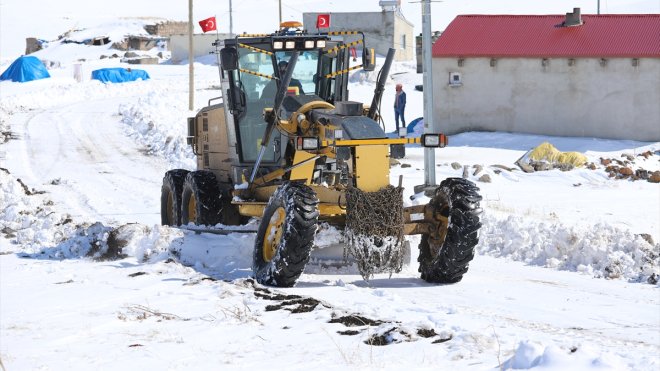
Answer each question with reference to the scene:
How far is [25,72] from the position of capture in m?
60.8

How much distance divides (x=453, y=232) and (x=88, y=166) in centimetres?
1434

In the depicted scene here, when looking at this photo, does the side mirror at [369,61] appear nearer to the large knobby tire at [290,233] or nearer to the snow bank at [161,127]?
the large knobby tire at [290,233]

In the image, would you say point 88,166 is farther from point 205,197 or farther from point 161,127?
point 205,197

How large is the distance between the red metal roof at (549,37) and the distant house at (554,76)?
34 millimetres

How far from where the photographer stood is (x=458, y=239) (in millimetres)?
11289

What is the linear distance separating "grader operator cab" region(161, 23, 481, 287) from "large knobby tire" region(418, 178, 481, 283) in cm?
1

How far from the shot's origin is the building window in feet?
122

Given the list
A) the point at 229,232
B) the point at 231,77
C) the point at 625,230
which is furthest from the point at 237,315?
the point at 625,230

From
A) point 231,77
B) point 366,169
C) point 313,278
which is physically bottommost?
point 313,278

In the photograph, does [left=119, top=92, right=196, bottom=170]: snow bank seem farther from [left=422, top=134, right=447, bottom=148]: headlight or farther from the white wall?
[left=422, top=134, right=447, bottom=148]: headlight

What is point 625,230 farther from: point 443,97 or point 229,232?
point 443,97

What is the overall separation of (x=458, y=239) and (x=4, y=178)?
32.8 ft

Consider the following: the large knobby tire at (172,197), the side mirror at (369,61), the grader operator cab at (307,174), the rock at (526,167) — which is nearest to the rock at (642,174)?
the rock at (526,167)

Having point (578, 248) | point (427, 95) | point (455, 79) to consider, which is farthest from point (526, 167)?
point (578, 248)
